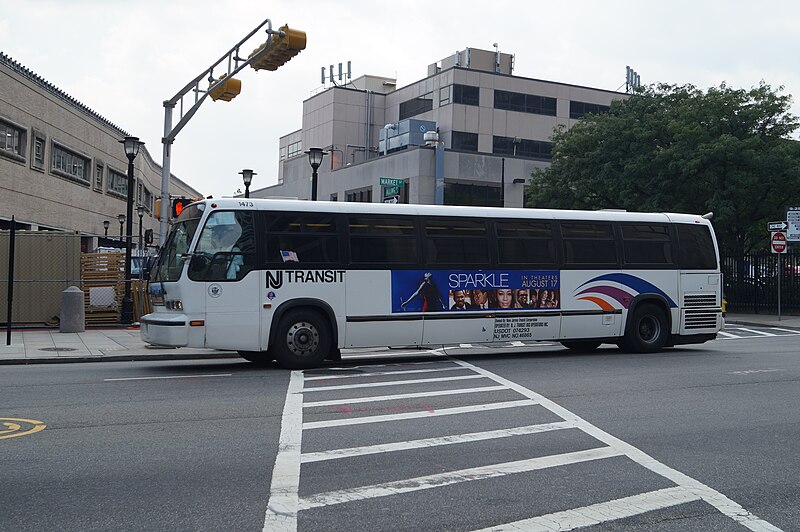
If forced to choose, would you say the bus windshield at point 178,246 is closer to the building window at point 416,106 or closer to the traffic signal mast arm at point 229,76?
the traffic signal mast arm at point 229,76

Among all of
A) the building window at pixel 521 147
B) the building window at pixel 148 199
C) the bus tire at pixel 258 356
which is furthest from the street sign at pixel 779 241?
the building window at pixel 148 199

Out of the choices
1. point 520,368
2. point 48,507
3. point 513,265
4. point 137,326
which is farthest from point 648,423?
point 137,326

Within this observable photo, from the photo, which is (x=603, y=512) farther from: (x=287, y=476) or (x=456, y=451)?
(x=287, y=476)

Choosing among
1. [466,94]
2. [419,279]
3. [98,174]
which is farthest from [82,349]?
[466,94]

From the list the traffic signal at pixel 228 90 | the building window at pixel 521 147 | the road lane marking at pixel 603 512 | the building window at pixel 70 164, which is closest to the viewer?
the road lane marking at pixel 603 512

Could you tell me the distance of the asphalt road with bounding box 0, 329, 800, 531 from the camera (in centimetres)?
596

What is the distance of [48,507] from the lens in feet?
19.6

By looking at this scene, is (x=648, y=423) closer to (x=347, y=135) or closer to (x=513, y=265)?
(x=513, y=265)

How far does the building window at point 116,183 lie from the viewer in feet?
172

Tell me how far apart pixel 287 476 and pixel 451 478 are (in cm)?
135

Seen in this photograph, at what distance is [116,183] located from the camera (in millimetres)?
53844

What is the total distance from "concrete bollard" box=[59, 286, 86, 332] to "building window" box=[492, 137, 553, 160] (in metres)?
45.4

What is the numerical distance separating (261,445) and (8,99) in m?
32.7

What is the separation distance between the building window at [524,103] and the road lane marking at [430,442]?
57.2m
